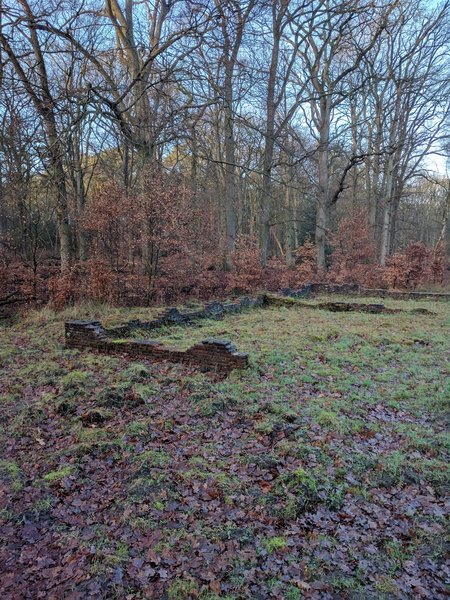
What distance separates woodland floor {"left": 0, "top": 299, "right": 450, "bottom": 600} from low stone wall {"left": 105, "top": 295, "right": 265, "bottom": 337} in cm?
175

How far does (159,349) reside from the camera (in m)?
7.28

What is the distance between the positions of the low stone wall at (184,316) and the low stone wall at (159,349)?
0.51 metres

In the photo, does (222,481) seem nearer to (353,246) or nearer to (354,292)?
(354,292)

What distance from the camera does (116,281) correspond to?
1201 cm

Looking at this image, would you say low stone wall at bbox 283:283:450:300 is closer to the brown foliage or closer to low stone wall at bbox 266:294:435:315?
low stone wall at bbox 266:294:435:315

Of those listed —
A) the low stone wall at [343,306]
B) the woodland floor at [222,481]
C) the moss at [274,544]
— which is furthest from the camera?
the low stone wall at [343,306]

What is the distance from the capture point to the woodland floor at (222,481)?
9.36 feet

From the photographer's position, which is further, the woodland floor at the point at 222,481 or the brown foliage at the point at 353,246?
the brown foliage at the point at 353,246

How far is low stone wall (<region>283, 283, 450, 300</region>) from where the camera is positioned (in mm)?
17359

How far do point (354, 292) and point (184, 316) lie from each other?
36.6ft

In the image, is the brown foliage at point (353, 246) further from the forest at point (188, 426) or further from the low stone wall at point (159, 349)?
the low stone wall at point (159, 349)

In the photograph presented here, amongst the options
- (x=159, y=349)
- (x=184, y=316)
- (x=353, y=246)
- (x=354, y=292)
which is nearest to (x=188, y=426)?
(x=159, y=349)

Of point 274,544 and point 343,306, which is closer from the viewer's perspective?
point 274,544

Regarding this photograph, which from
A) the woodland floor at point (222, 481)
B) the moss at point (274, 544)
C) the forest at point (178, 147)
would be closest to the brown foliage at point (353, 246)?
the forest at point (178, 147)
